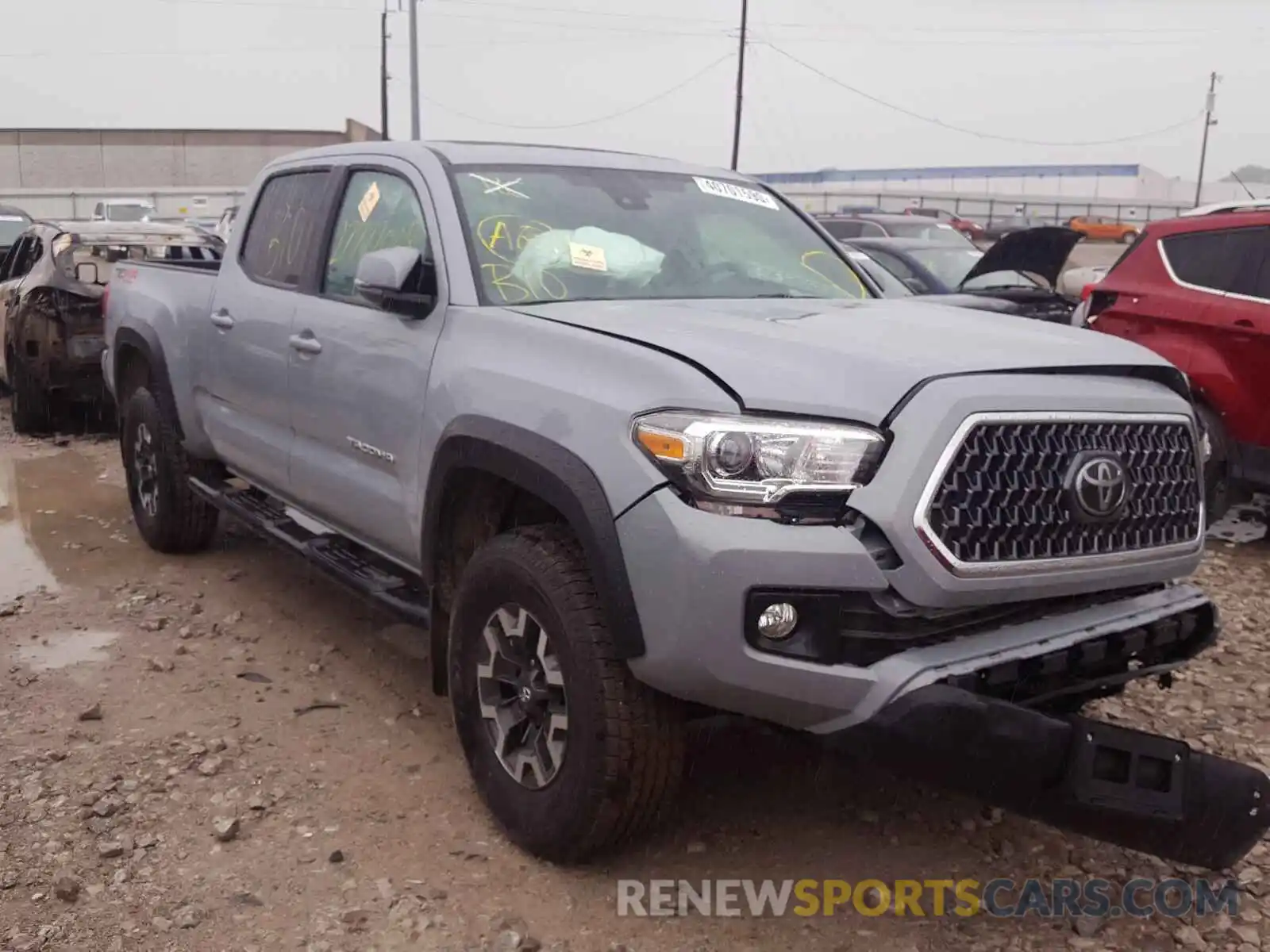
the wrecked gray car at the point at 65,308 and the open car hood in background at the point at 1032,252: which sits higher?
the open car hood in background at the point at 1032,252

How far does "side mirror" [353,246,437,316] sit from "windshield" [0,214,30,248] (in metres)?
12.7

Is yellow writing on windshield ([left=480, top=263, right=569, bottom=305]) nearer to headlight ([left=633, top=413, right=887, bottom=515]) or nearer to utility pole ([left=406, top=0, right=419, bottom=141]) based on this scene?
headlight ([left=633, top=413, right=887, bottom=515])

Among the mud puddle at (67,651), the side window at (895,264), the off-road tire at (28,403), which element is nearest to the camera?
the mud puddle at (67,651)

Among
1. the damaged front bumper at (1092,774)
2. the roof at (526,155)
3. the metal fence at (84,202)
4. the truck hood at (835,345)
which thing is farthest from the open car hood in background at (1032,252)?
the metal fence at (84,202)

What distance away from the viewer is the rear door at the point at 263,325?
4.54 m

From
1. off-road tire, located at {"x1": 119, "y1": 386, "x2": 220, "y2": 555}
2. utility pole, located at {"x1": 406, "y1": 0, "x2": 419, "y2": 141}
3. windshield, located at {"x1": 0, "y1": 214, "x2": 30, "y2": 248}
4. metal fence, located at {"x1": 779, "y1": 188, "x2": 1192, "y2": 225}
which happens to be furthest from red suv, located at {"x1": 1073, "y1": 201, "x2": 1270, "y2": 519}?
metal fence, located at {"x1": 779, "y1": 188, "x2": 1192, "y2": 225}

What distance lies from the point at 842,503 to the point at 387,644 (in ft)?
9.21

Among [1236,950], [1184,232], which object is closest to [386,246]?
[1236,950]

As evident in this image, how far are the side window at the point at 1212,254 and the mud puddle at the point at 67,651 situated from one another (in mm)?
5785

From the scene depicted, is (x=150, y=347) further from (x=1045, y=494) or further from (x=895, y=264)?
(x=895, y=264)

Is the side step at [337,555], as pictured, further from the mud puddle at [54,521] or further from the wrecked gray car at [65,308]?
the wrecked gray car at [65,308]

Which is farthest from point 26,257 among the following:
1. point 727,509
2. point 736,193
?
point 727,509

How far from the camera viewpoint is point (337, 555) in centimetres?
433

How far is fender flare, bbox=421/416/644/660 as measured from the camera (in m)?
2.73
